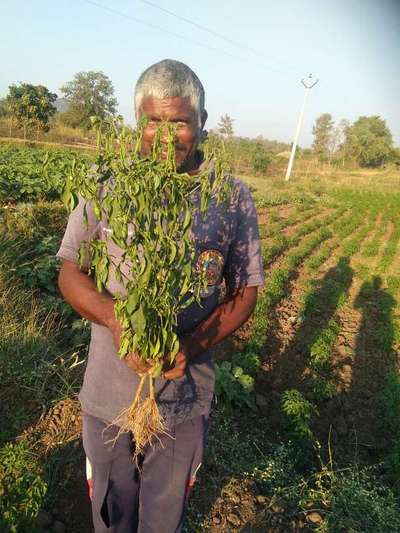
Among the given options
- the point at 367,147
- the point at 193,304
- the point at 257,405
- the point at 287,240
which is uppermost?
the point at 367,147

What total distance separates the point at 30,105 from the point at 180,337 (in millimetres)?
36093

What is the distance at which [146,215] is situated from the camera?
126 centimetres

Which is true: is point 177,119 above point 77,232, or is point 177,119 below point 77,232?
above

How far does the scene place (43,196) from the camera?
33.7 ft

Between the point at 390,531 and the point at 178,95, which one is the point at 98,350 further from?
the point at 390,531

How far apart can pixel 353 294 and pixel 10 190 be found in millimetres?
8492

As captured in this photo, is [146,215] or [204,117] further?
[204,117]

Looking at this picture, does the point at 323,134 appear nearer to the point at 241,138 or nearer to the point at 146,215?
the point at 241,138

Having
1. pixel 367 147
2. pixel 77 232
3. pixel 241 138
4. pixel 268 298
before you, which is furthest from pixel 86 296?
pixel 367 147

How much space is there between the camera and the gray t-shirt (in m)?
1.72

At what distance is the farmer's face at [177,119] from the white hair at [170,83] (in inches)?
0.7

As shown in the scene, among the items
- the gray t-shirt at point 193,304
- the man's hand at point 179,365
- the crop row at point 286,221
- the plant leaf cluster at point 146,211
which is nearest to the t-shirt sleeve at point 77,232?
the gray t-shirt at point 193,304

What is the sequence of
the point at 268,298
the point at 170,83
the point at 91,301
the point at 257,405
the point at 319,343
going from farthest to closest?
1. the point at 268,298
2. the point at 319,343
3. the point at 257,405
4. the point at 91,301
5. the point at 170,83

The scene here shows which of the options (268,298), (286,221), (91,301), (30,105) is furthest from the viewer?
(30,105)
